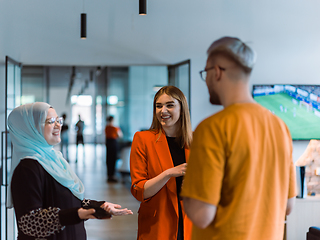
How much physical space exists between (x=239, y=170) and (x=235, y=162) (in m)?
0.03

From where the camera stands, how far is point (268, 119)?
1099 millimetres

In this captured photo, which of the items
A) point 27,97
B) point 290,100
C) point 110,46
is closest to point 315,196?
point 290,100

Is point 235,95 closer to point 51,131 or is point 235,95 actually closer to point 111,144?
point 51,131

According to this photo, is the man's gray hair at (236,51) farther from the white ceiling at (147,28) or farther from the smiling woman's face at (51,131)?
the white ceiling at (147,28)

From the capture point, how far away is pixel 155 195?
6.19 ft

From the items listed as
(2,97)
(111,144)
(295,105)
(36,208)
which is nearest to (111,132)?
(111,144)

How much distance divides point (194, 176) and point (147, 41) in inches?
169

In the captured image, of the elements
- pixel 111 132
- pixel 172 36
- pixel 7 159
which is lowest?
pixel 7 159

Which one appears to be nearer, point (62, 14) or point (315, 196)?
point (315, 196)

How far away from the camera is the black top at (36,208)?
1445mm

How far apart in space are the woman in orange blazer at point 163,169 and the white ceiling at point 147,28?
127 inches

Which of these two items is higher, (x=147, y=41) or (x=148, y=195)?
(x=147, y=41)

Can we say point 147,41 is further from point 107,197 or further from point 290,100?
point 107,197

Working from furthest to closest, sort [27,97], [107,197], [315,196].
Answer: [27,97] → [107,197] → [315,196]
